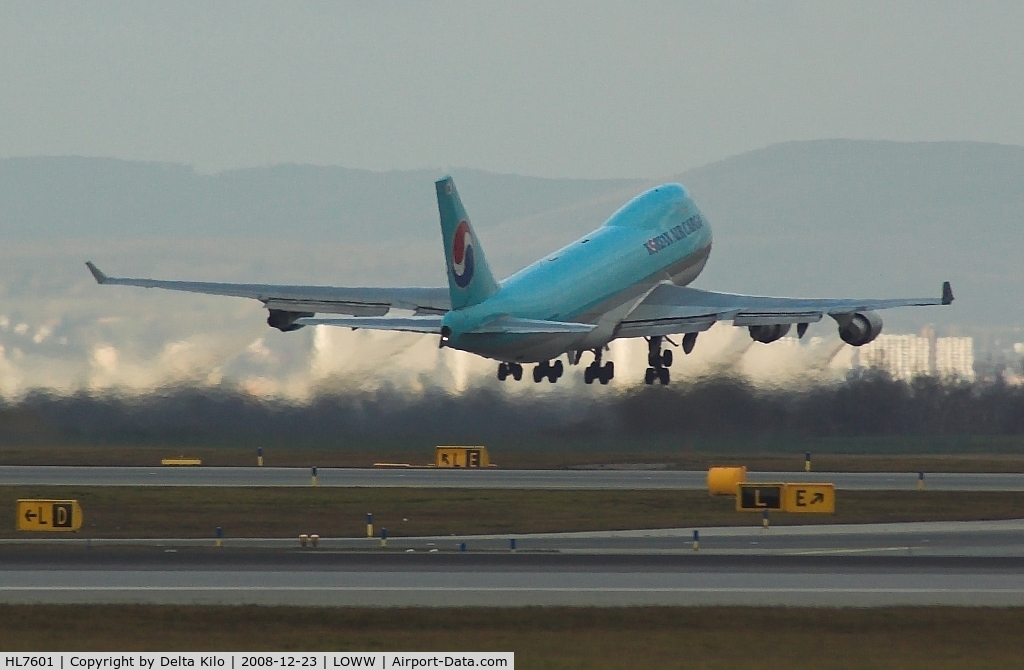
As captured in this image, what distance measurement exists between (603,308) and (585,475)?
611 centimetres

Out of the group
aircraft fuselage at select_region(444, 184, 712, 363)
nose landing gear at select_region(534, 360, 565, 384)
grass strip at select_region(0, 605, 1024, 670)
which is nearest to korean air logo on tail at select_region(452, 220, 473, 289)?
aircraft fuselage at select_region(444, 184, 712, 363)

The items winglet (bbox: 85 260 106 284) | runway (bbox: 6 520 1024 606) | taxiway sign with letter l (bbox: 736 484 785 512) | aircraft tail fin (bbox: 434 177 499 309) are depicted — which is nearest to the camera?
runway (bbox: 6 520 1024 606)

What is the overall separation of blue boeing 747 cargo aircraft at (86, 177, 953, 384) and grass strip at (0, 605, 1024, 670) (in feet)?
77.3

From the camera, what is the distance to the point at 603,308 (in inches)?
2744

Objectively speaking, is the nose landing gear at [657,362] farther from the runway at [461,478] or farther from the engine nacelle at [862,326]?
the engine nacelle at [862,326]

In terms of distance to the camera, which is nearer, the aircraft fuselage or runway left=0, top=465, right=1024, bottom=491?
the aircraft fuselage

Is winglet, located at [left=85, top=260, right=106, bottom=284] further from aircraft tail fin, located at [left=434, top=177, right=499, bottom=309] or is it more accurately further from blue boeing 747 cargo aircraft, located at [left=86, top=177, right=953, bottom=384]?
aircraft tail fin, located at [left=434, top=177, right=499, bottom=309]

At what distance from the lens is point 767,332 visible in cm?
7456

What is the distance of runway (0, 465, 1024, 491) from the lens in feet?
212

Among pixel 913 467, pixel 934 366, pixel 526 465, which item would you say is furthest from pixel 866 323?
pixel 934 366

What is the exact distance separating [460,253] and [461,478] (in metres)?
12.6

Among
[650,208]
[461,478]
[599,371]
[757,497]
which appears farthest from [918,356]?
[757,497]

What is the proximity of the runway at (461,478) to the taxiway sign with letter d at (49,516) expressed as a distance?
14.3m

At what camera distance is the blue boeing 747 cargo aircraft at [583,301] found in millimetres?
58719
